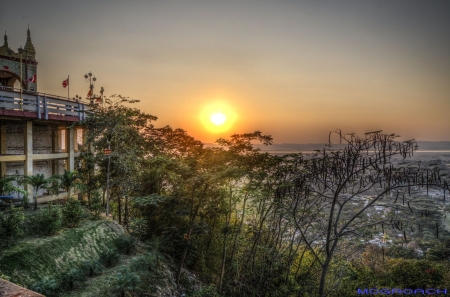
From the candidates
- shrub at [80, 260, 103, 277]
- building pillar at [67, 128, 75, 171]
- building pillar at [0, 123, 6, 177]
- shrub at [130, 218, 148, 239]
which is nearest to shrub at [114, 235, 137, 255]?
shrub at [130, 218, 148, 239]

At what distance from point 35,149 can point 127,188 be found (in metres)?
6.48

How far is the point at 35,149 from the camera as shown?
543 inches

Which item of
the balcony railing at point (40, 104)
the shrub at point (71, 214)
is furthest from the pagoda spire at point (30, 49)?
the shrub at point (71, 214)

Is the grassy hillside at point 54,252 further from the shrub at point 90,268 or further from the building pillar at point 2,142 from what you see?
the building pillar at point 2,142

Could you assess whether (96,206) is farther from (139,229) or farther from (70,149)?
(70,149)

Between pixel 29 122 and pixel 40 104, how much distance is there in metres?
0.94

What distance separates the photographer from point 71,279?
21.3 ft

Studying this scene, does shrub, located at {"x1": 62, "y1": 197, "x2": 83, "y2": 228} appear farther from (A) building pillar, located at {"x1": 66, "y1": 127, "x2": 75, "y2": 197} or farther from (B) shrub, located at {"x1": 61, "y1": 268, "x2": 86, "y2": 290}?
(A) building pillar, located at {"x1": 66, "y1": 127, "x2": 75, "y2": 197}

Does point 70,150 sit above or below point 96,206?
above

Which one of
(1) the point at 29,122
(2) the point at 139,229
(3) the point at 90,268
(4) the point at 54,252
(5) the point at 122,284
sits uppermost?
(1) the point at 29,122

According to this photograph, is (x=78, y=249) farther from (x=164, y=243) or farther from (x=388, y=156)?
(x=388, y=156)

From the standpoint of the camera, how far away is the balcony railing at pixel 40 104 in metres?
10.5

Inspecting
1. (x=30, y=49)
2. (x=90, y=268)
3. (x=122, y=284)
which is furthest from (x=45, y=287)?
(x=30, y=49)

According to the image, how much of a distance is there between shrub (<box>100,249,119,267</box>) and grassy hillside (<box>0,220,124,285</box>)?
208mm
